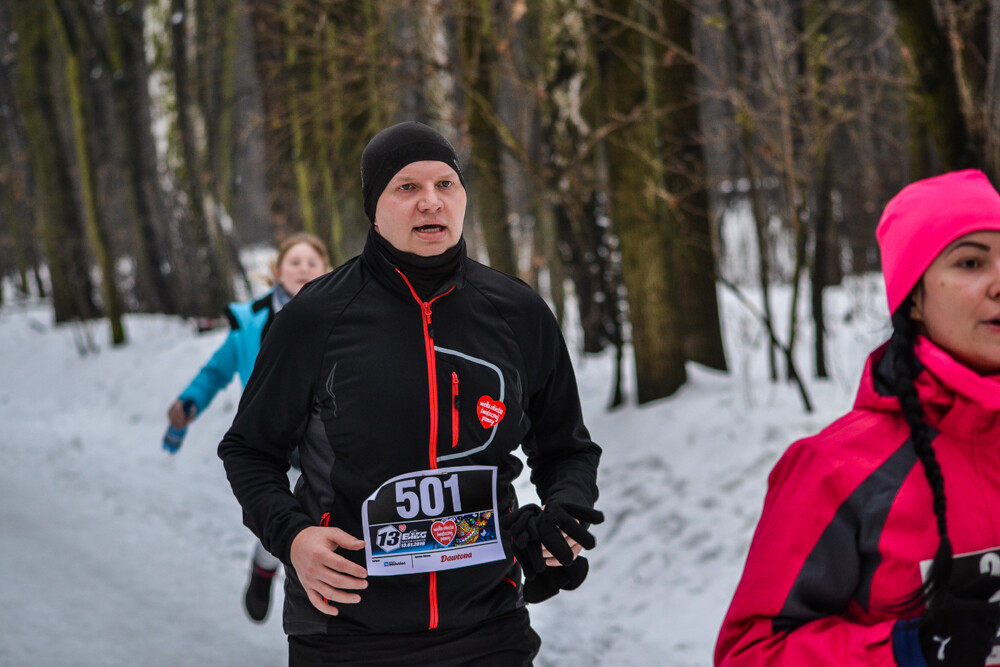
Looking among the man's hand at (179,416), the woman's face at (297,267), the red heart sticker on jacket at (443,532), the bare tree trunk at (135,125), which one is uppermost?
the bare tree trunk at (135,125)

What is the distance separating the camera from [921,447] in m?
1.69

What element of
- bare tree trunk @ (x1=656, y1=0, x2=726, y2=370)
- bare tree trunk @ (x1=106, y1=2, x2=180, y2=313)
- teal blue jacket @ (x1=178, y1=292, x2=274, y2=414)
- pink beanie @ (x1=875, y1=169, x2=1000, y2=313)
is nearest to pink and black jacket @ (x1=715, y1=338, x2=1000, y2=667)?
pink beanie @ (x1=875, y1=169, x2=1000, y2=313)

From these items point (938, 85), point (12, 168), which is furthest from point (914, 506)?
point (12, 168)

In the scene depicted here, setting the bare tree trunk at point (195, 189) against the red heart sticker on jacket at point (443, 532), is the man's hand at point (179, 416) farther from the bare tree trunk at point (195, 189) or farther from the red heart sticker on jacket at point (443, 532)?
the bare tree trunk at point (195, 189)

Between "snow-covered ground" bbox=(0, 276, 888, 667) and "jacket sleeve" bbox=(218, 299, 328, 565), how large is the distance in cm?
189

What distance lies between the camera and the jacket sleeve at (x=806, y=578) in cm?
167

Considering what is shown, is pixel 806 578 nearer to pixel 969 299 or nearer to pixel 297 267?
pixel 969 299

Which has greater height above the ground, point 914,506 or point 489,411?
point 489,411

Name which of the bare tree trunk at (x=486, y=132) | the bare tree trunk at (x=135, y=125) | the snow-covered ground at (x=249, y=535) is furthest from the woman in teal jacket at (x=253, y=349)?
the bare tree trunk at (x=135, y=125)

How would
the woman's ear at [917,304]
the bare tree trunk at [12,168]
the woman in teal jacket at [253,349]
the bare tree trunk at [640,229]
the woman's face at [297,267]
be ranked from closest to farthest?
the woman's ear at [917,304] < the woman in teal jacket at [253,349] < the woman's face at [297,267] < the bare tree trunk at [640,229] < the bare tree trunk at [12,168]

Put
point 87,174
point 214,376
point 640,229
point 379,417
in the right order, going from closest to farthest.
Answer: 1. point 379,417
2. point 214,376
3. point 640,229
4. point 87,174

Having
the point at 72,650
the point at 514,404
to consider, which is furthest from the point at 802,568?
the point at 72,650

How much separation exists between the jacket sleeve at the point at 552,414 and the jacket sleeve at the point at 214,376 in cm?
268

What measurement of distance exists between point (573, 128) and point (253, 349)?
4674 mm
